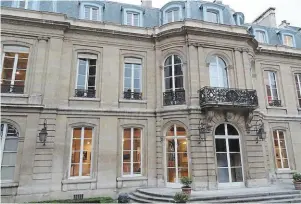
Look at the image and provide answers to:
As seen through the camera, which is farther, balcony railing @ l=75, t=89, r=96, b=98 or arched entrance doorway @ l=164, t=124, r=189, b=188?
balcony railing @ l=75, t=89, r=96, b=98

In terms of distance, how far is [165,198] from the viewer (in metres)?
8.60

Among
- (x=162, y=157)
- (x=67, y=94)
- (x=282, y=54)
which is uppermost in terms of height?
(x=282, y=54)

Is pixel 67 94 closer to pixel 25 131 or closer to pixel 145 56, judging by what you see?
pixel 25 131

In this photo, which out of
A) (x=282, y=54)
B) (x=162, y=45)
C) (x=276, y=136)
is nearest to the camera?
(x=162, y=45)

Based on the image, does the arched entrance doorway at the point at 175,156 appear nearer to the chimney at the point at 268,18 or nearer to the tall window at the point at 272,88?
the tall window at the point at 272,88

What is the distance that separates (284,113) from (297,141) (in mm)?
1752

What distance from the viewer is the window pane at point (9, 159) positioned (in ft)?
30.1

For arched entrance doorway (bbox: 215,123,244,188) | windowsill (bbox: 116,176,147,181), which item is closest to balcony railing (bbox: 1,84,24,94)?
windowsill (bbox: 116,176,147,181)

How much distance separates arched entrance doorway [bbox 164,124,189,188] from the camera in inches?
408

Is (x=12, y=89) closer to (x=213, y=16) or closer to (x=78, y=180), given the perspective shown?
(x=78, y=180)

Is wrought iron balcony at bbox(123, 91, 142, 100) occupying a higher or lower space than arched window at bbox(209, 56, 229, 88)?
lower

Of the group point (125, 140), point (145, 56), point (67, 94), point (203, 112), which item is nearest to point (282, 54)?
point (203, 112)

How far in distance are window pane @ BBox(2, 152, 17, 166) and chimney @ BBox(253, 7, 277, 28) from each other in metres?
18.0

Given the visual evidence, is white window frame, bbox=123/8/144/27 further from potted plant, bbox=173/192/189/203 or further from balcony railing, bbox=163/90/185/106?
potted plant, bbox=173/192/189/203
